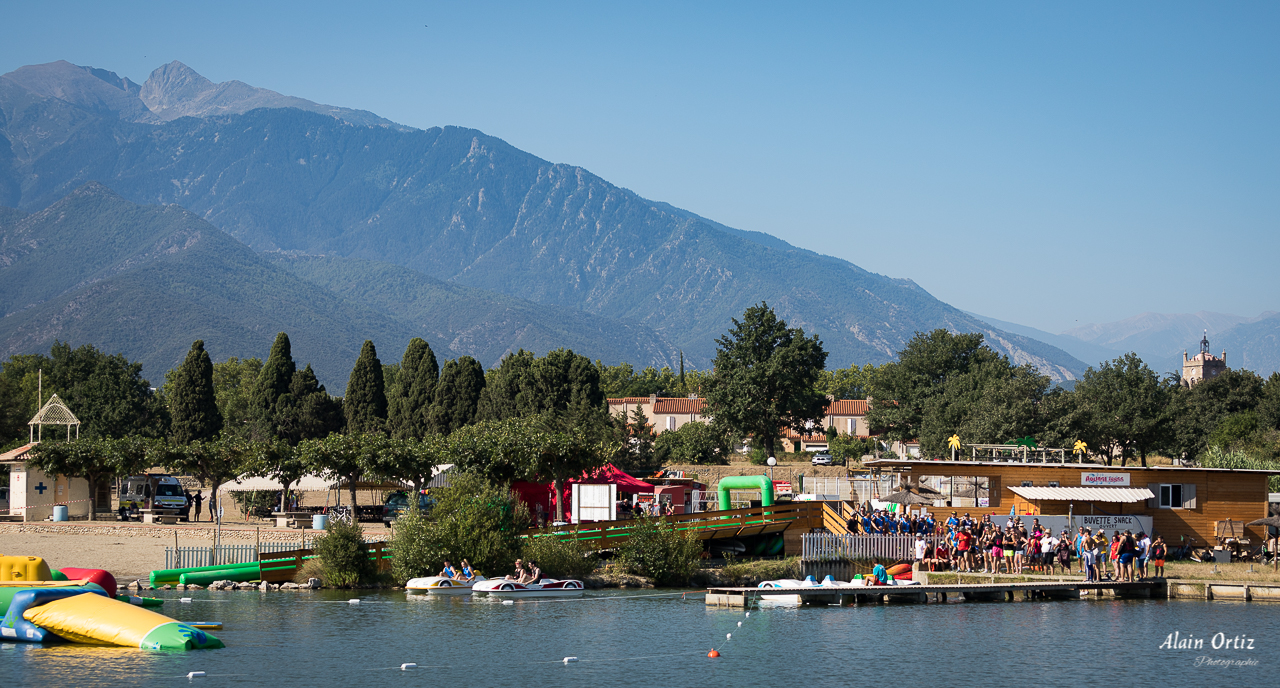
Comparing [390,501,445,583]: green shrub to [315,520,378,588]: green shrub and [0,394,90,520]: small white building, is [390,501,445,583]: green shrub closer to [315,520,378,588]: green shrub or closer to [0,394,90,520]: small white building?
[315,520,378,588]: green shrub

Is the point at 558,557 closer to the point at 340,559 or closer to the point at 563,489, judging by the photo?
the point at 340,559

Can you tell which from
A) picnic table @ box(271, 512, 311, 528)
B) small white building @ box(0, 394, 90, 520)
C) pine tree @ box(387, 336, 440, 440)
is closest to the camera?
picnic table @ box(271, 512, 311, 528)

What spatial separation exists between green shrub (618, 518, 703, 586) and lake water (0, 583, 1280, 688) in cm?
260

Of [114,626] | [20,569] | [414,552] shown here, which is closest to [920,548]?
[414,552]

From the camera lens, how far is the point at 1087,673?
24000mm

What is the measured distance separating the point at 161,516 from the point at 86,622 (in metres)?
24.6

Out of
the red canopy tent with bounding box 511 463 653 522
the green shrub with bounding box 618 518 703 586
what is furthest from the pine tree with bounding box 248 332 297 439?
the green shrub with bounding box 618 518 703 586

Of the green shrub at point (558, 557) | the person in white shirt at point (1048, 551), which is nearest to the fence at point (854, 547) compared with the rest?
the person in white shirt at point (1048, 551)

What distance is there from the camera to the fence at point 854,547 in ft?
122

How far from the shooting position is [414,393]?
3187 inches

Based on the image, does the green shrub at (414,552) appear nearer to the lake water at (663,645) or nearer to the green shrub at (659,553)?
the lake water at (663,645)

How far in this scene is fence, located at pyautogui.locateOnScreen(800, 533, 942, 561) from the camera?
3712 centimetres

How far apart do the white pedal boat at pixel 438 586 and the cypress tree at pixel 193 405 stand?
4632 cm

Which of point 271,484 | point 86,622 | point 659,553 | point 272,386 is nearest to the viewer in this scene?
point 86,622
